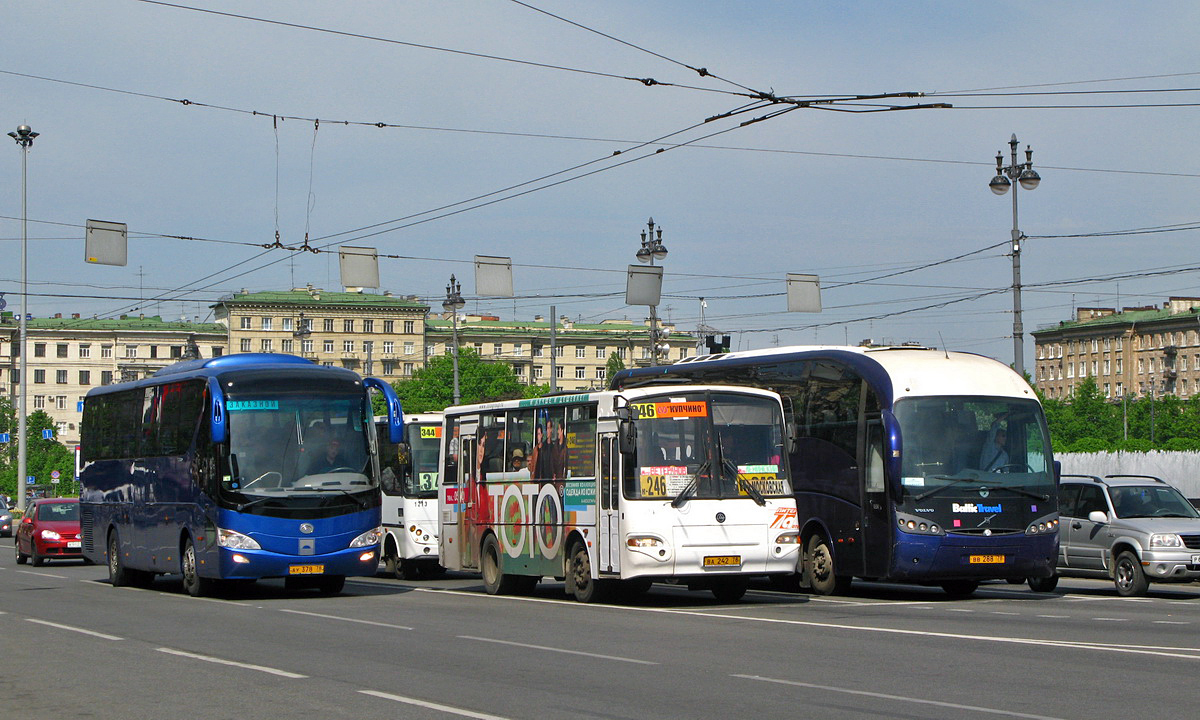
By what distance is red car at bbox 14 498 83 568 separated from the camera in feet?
113

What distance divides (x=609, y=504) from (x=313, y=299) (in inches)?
5408

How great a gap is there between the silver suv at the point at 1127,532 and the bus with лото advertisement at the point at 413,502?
10.9 m

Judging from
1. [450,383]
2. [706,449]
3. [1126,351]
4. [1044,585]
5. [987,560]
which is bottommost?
[1044,585]

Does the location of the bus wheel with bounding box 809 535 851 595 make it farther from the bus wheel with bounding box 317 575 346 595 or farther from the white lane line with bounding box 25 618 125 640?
the white lane line with bounding box 25 618 125 640

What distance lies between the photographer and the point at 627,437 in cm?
1877

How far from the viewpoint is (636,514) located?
18.8 m

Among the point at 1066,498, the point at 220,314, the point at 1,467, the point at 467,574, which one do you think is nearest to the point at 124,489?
the point at 467,574

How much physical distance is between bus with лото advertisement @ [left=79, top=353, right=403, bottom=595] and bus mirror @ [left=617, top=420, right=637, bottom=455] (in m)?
3.56

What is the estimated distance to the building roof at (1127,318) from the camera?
149500 millimetres

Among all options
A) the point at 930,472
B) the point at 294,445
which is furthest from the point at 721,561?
the point at 294,445

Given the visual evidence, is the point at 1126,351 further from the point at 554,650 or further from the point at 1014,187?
the point at 554,650

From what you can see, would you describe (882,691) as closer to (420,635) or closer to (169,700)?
(169,700)

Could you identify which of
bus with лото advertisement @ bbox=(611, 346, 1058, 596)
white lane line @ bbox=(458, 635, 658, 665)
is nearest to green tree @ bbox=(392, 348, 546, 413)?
bus with лото advertisement @ bbox=(611, 346, 1058, 596)

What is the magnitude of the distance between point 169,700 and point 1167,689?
6981 mm
